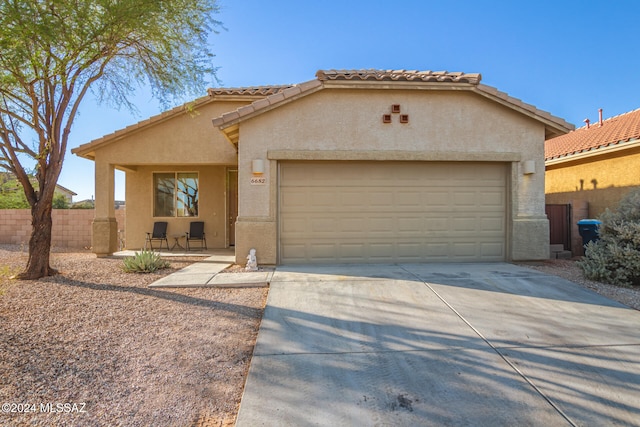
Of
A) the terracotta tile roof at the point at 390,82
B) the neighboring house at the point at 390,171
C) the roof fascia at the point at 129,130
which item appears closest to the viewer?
the terracotta tile roof at the point at 390,82

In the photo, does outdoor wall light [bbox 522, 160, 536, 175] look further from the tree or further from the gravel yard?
the tree

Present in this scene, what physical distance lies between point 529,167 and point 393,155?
10.5 ft

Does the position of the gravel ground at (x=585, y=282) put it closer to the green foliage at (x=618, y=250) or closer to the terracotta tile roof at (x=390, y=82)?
the green foliage at (x=618, y=250)

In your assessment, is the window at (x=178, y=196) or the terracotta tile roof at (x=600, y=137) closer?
the terracotta tile roof at (x=600, y=137)

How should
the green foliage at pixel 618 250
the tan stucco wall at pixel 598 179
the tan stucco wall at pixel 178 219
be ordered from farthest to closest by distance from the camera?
the tan stucco wall at pixel 178 219 → the tan stucco wall at pixel 598 179 → the green foliage at pixel 618 250

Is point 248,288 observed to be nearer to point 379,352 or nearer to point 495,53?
point 379,352

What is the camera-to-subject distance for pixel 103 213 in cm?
1042

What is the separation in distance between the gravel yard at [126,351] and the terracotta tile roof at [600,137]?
6.20 metres

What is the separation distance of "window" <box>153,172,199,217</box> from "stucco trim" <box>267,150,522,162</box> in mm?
5377

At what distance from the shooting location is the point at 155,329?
4.44 m

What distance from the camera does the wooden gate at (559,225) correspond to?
985cm

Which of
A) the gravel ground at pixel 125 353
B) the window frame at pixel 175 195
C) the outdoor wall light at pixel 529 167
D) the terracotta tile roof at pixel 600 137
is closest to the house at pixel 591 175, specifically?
the terracotta tile roof at pixel 600 137

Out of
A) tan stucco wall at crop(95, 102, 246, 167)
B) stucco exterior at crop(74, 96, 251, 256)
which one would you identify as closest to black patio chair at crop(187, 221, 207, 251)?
stucco exterior at crop(74, 96, 251, 256)

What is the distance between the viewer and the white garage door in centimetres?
827
